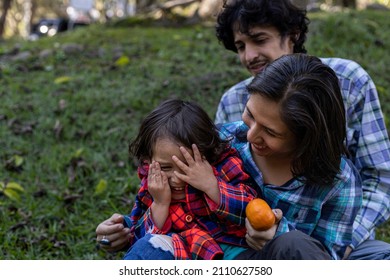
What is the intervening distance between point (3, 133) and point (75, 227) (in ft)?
5.89

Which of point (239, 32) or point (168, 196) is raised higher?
point (239, 32)

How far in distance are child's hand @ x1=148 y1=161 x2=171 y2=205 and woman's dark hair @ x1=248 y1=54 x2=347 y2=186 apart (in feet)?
1.57

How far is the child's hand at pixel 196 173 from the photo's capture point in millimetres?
2191

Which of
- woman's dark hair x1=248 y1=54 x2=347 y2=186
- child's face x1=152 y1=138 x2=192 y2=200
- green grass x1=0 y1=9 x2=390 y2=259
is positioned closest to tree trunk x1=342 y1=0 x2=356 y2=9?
green grass x1=0 y1=9 x2=390 y2=259

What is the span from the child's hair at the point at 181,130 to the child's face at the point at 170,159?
2 cm

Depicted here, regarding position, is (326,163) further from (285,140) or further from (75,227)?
(75,227)

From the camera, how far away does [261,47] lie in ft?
9.39

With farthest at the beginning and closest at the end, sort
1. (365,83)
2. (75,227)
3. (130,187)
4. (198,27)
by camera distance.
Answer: (198,27), (130,187), (75,227), (365,83)

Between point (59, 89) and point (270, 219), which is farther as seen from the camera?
point (59, 89)

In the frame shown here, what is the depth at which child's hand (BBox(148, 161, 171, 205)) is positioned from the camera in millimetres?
2215

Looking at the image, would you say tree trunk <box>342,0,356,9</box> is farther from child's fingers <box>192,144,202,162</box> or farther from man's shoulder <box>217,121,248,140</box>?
child's fingers <box>192,144,202,162</box>

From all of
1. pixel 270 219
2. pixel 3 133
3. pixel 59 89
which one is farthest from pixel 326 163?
pixel 59 89

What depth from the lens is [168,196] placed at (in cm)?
224

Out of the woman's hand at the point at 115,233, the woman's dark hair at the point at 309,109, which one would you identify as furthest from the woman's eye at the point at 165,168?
the woman's dark hair at the point at 309,109
